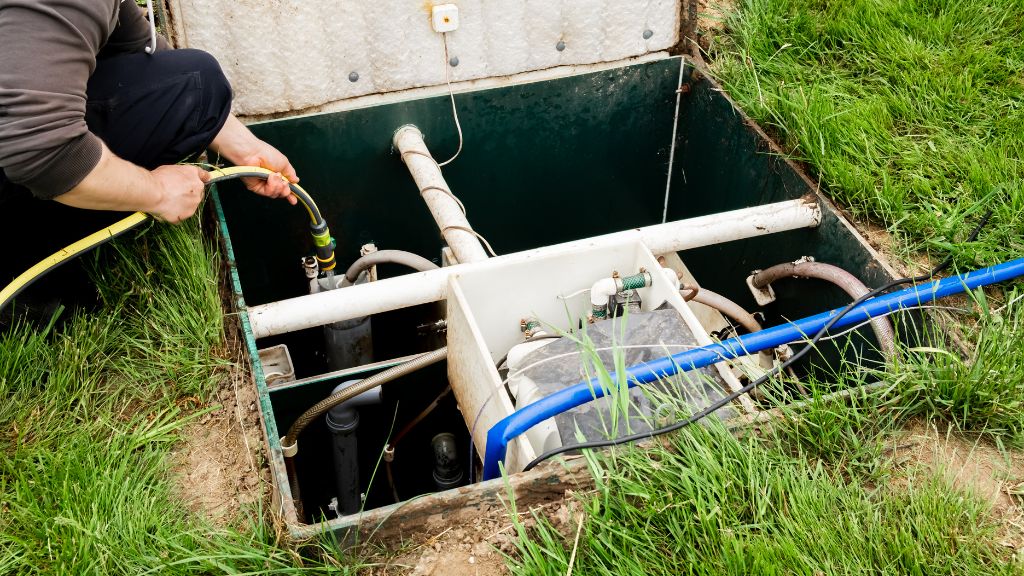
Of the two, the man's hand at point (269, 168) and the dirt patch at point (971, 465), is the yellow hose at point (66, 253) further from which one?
the dirt patch at point (971, 465)

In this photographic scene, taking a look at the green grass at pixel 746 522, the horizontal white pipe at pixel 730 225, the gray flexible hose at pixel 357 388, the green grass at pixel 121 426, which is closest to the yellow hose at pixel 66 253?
the green grass at pixel 121 426

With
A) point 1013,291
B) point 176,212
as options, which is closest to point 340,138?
point 176,212

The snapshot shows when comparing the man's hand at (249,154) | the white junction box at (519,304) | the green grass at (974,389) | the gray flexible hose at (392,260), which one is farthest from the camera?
the gray flexible hose at (392,260)

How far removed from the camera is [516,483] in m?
1.86

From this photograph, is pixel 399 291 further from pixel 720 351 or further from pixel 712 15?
pixel 712 15

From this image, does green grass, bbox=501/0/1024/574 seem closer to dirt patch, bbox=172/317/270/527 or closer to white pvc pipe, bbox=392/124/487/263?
dirt patch, bbox=172/317/270/527

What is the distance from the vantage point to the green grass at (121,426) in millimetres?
1788

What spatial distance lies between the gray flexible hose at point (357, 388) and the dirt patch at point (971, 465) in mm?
1324

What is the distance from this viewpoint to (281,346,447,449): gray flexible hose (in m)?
2.43

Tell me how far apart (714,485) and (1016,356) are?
92 cm

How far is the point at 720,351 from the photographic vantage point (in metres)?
2.05

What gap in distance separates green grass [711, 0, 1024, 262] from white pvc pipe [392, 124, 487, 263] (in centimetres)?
126

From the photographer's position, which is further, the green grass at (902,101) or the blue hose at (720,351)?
the green grass at (902,101)

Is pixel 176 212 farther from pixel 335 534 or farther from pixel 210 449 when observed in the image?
pixel 335 534
